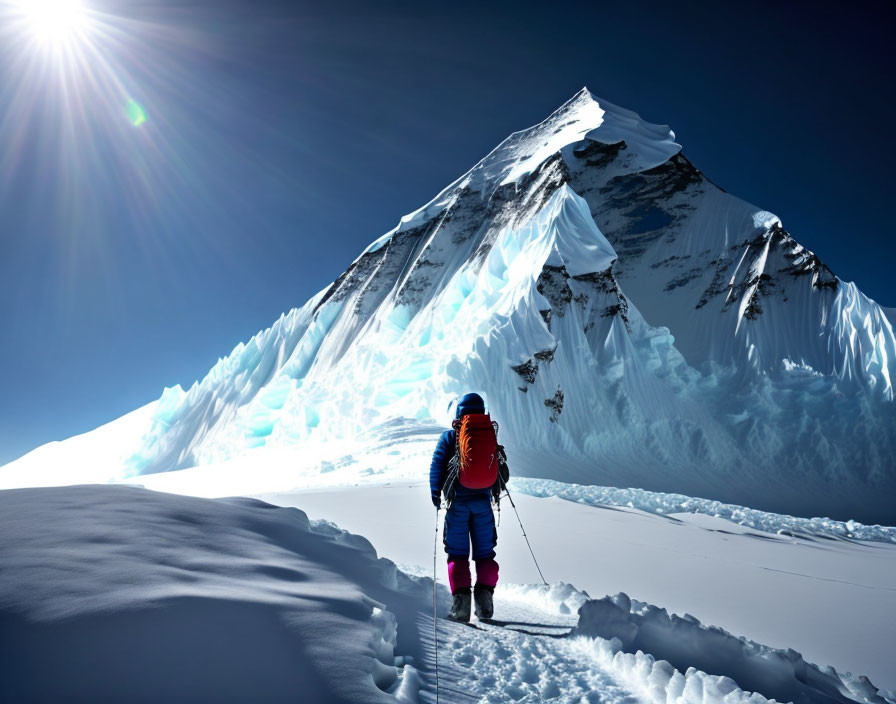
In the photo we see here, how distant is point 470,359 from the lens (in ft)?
70.1

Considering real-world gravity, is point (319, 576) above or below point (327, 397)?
below

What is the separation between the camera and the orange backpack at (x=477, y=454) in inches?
142

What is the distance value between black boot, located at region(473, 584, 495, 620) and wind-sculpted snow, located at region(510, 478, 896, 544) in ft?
20.7

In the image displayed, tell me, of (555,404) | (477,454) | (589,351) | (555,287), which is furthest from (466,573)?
(589,351)

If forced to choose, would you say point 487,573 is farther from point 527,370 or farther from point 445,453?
point 527,370

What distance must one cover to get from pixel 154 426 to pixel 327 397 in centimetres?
2430

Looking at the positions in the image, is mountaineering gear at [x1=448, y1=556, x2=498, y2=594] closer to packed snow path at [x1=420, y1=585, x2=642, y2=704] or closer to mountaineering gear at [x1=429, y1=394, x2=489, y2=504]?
packed snow path at [x1=420, y1=585, x2=642, y2=704]

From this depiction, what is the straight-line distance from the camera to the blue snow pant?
3.66 meters

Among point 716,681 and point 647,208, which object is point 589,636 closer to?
point 716,681

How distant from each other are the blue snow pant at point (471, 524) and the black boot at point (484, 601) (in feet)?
0.79

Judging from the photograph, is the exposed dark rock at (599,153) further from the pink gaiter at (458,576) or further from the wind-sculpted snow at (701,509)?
the pink gaiter at (458,576)

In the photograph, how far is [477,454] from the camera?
3.62m

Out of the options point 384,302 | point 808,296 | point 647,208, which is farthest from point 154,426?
point 808,296

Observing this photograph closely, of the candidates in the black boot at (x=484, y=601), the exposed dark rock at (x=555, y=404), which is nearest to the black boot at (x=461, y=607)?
the black boot at (x=484, y=601)
